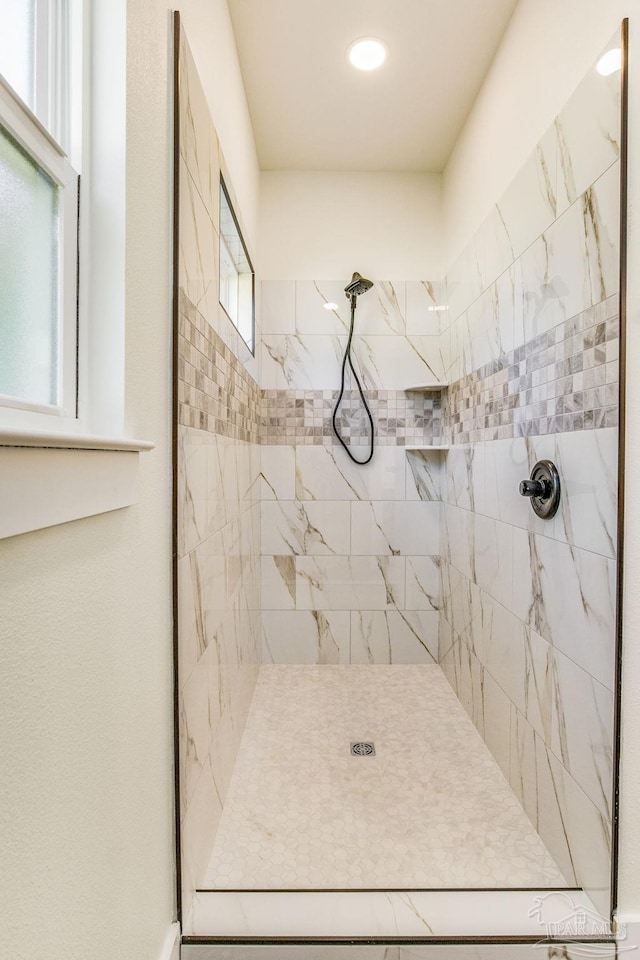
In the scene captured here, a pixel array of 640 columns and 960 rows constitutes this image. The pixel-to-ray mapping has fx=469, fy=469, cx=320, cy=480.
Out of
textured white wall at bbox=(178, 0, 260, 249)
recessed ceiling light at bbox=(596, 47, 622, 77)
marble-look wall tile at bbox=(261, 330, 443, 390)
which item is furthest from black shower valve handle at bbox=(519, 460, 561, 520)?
textured white wall at bbox=(178, 0, 260, 249)

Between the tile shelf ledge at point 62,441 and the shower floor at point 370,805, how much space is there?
1135mm

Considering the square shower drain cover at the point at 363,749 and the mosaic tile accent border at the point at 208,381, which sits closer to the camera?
the mosaic tile accent border at the point at 208,381

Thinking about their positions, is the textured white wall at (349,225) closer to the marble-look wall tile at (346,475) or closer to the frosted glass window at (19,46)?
the marble-look wall tile at (346,475)

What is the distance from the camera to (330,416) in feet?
8.22

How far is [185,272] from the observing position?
3.55 ft

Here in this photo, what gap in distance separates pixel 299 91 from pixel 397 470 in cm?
175

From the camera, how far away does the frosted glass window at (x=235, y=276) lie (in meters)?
1.61

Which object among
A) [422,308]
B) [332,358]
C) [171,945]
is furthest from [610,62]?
[171,945]

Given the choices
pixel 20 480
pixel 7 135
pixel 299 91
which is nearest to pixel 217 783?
pixel 20 480

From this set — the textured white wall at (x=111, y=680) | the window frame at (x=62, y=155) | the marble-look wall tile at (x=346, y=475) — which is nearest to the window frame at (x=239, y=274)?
the textured white wall at (x=111, y=680)

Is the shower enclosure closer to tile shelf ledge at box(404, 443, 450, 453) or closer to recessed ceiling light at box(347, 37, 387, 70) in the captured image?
tile shelf ledge at box(404, 443, 450, 453)

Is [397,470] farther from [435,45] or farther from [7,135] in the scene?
[7,135]

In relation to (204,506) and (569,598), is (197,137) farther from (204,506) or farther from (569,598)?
(569,598)

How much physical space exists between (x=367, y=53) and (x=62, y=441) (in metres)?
2.06
